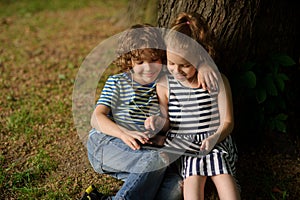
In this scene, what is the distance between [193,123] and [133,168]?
19.9 inches

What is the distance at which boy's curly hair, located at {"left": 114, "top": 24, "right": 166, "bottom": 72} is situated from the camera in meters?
2.70

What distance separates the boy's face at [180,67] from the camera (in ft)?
8.29

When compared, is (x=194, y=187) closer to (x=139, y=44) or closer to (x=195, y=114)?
(x=195, y=114)

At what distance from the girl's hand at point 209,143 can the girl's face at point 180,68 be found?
16.9 inches

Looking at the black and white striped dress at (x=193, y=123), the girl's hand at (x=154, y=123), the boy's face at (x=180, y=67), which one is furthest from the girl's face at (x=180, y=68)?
the girl's hand at (x=154, y=123)

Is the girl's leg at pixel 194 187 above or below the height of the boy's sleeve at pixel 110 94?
below

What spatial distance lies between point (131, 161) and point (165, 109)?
450 mm

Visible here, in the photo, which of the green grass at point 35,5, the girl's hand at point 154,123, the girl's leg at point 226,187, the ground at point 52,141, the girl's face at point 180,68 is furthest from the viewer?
the green grass at point 35,5

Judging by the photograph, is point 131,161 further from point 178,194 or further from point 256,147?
point 256,147

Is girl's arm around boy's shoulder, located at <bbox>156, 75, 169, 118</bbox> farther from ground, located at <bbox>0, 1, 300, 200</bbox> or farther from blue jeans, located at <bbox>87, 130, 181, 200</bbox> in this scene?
ground, located at <bbox>0, 1, 300, 200</bbox>

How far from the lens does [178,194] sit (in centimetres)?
256

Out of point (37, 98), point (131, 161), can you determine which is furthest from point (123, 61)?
point (37, 98)

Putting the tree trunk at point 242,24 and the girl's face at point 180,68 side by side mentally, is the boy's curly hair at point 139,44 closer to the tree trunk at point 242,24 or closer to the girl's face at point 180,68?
the girl's face at point 180,68

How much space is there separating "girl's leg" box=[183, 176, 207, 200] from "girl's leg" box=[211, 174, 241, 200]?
0.09 metres
